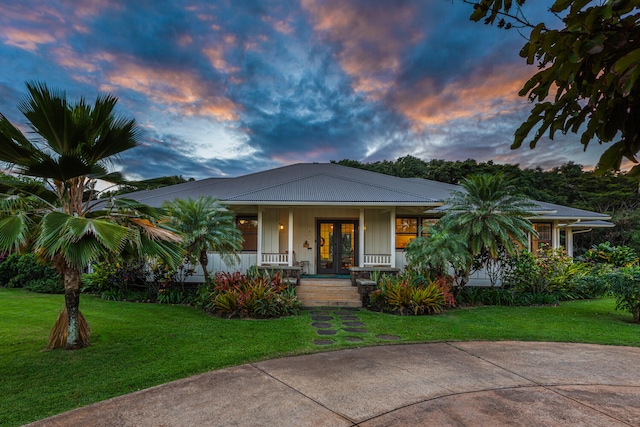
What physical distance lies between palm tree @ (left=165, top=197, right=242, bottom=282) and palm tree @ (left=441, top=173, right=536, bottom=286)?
6701 mm

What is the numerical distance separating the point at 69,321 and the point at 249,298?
385cm

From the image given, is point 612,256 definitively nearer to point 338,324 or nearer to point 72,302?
point 338,324

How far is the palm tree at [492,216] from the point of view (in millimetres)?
9484

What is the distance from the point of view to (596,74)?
153cm

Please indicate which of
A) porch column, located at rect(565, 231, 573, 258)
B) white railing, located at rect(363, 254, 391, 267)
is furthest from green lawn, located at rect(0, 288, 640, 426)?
porch column, located at rect(565, 231, 573, 258)

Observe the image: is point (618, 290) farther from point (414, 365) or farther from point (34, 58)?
point (34, 58)

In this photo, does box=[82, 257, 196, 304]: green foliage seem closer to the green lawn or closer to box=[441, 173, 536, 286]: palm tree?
the green lawn

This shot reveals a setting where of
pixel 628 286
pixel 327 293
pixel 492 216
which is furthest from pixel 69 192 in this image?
pixel 628 286

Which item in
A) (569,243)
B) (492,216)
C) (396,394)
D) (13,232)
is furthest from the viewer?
(569,243)

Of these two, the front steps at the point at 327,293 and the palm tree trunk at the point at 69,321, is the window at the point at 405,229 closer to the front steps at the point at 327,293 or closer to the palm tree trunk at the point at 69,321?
the front steps at the point at 327,293

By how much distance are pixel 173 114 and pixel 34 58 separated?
195 inches

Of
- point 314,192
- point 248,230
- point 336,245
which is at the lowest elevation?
point 336,245

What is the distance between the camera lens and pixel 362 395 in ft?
13.9

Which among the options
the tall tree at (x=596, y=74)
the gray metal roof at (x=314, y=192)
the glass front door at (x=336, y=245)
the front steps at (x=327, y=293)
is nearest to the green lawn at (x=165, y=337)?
the front steps at (x=327, y=293)
